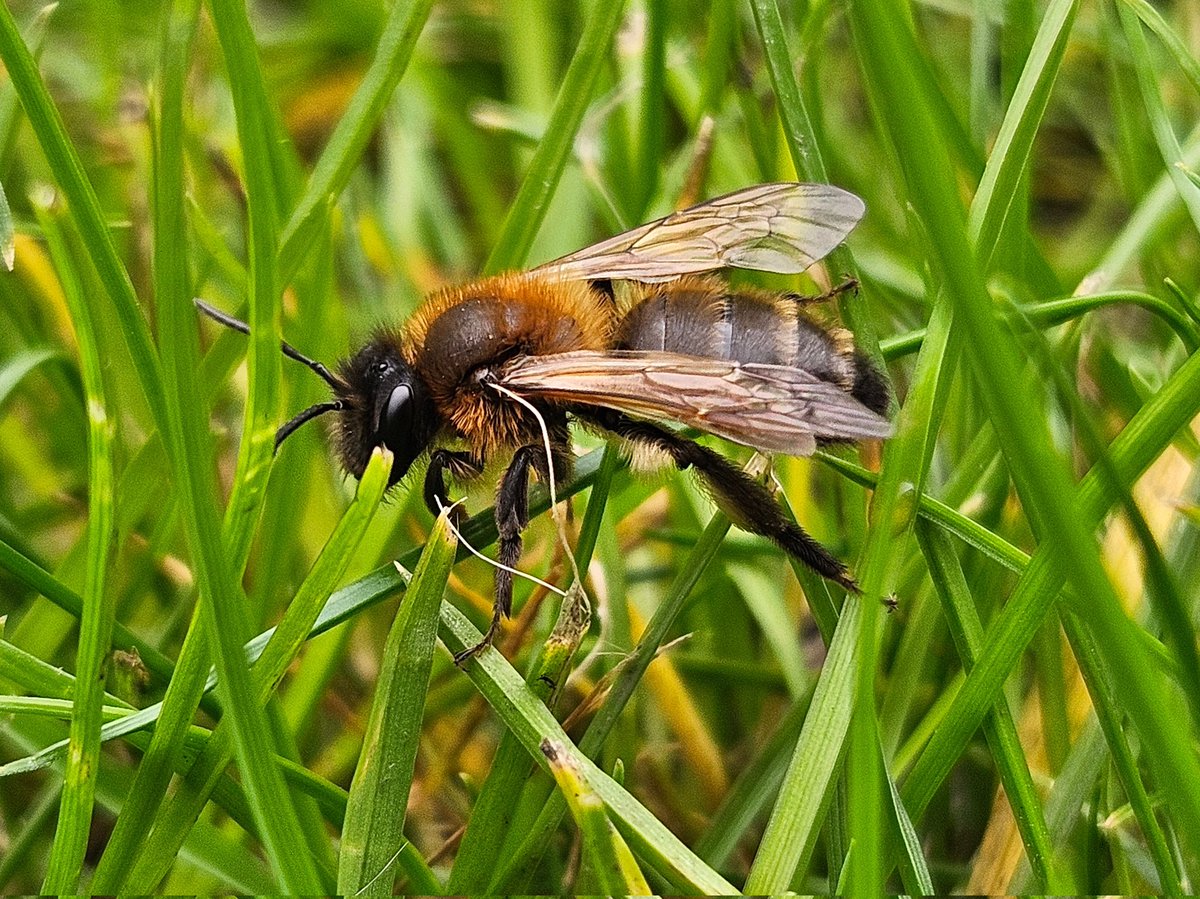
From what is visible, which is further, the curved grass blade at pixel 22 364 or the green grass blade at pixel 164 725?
the curved grass blade at pixel 22 364

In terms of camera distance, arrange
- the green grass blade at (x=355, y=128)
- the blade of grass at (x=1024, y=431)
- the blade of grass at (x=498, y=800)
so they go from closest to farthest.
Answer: the blade of grass at (x=1024, y=431) → the blade of grass at (x=498, y=800) → the green grass blade at (x=355, y=128)

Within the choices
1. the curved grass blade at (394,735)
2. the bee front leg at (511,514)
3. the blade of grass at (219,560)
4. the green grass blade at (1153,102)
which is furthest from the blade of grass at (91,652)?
the green grass blade at (1153,102)

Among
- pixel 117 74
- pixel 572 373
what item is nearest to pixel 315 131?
pixel 117 74

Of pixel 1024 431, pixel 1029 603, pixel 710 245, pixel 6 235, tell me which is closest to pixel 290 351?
pixel 6 235

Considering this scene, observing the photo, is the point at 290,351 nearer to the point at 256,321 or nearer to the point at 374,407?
the point at 374,407

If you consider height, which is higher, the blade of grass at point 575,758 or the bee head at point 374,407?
the bee head at point 374,407

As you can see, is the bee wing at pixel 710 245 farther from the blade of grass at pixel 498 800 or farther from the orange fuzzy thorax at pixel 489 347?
the blade of grass at pixel 498 800

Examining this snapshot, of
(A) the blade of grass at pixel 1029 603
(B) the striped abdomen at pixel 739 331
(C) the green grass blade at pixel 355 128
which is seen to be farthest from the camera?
(B) the striped abdomen at pixel 739 331

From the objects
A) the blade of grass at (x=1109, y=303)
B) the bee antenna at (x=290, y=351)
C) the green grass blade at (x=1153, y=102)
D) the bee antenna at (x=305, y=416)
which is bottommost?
the bee antenna at (x=305, y=416)

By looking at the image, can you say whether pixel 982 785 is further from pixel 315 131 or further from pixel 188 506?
pixel 315 131
